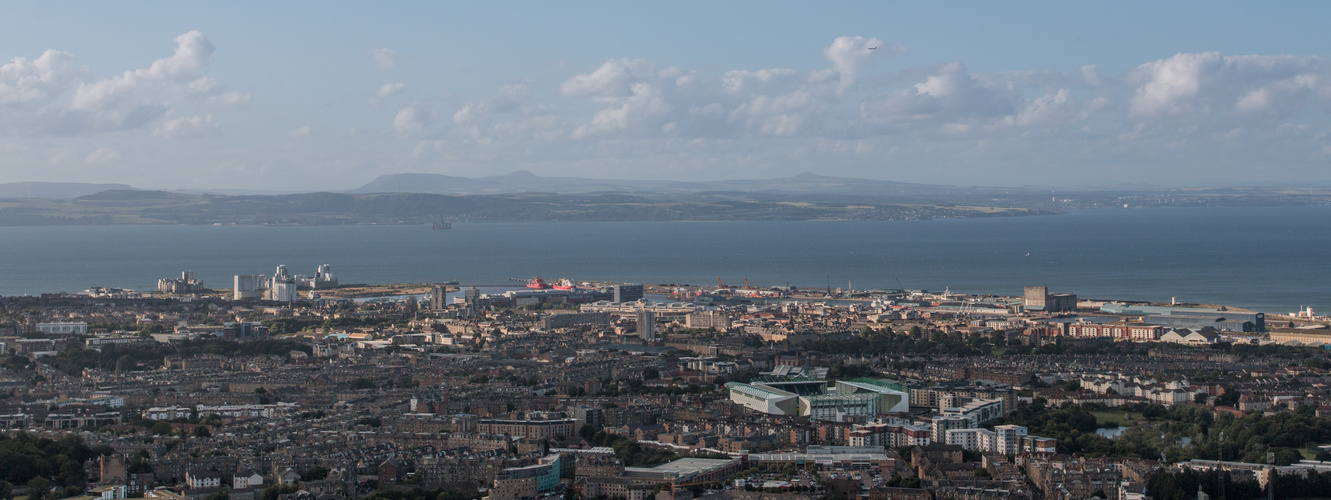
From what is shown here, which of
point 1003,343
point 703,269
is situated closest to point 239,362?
point 1003,343

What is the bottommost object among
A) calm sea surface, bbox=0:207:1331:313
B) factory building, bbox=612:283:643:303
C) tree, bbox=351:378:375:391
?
calm sea surface, bbox=0:207:1331:313

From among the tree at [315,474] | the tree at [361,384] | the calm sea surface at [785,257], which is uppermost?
the tree at [315,474]

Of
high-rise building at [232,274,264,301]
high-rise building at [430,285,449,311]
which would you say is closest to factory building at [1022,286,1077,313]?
high-rise building at [430,285,449,311]

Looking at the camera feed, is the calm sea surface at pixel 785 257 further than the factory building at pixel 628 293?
Yes

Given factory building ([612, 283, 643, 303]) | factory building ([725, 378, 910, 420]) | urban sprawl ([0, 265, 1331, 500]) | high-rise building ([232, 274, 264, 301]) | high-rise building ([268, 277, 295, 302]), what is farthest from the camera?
high-rise building ([232, 274, 264, 301])

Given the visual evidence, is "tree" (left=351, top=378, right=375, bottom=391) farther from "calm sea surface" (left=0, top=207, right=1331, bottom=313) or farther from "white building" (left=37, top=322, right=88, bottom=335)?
"calm sea surface" (left=0, top=207, right=1331, bottom=313)

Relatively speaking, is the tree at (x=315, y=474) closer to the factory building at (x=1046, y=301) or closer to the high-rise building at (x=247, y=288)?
the factory building at (x=1046, y=301)

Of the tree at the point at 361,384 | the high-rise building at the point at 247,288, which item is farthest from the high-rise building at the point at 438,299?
the tree at the point at 361,384
